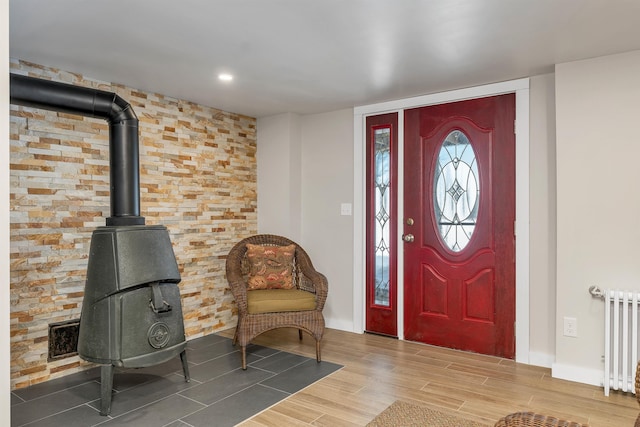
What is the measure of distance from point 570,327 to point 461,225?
108 cm

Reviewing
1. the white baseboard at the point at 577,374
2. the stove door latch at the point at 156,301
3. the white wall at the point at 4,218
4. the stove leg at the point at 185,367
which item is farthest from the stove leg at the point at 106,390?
the white baseboard at the point at 577,374

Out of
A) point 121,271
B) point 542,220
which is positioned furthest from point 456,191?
point 121,271

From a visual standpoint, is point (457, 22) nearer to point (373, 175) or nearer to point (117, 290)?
point (373, 175)

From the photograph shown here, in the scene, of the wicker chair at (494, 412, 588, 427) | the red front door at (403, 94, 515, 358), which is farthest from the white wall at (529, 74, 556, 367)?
the wicker chair at (494, 412, 588, 427)

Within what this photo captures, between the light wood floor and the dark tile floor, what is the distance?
0.56 feet

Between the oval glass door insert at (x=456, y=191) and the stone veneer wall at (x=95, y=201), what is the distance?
197cm

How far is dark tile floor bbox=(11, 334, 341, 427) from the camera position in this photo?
2402mm

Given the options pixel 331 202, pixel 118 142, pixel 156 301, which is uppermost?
pixel 118 142

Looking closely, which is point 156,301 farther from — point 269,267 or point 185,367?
point 269,267

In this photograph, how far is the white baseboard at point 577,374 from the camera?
2828mm

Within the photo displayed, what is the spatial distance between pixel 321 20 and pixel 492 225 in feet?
6.96

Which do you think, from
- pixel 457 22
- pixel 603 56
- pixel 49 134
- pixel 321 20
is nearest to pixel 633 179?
pixel 603 56

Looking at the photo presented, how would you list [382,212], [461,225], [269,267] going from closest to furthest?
[461,225], [269,267], [382,212]

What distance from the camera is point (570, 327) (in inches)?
115
